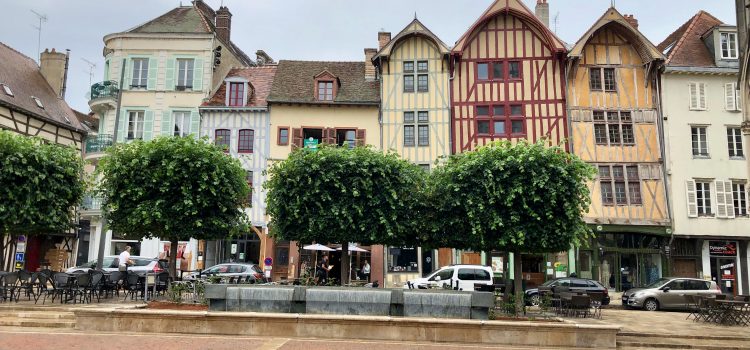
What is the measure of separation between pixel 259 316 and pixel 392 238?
19.6ft

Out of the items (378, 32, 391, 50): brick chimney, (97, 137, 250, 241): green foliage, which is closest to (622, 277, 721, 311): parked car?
(97, 137, 250, 241): green foliage

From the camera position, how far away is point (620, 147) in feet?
88.7

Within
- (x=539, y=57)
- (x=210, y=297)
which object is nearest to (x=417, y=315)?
(x=210, y=297)

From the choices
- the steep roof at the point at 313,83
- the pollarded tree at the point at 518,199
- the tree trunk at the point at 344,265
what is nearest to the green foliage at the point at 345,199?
the tree trunk at the point at 344,265

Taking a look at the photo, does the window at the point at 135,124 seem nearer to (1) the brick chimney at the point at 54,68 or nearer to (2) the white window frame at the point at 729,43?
(1) the brick chimney at the point at 54,68

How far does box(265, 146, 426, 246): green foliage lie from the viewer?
17.1m

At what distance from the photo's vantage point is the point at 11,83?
28406mm

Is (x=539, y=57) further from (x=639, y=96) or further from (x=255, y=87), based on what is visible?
(x=255, y=87)

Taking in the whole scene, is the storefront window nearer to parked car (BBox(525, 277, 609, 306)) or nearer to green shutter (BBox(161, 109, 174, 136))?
parked car (BBox(525, 277, 609, 306))

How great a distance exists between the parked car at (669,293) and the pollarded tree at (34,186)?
19.1 meters

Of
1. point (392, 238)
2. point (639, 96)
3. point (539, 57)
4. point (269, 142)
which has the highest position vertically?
point (539, 57)

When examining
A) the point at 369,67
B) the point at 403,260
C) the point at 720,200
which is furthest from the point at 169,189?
the point at 720,200

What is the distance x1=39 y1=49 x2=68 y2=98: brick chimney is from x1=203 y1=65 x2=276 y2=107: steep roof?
9933 millimetres

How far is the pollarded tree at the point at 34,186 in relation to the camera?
55.5 ft
